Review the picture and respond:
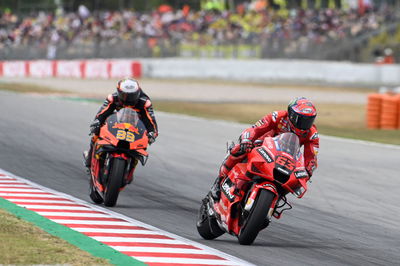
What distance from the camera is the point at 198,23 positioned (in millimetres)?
48156

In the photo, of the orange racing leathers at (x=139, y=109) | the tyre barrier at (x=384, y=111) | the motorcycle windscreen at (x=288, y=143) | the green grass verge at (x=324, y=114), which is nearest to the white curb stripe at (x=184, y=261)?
the motorcycle windscreen at (x=288, y=143)

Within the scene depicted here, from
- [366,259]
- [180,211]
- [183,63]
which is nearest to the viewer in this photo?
[366,259]

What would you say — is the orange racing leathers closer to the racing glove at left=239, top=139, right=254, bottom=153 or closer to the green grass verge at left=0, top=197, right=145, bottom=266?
the green grass verge at left=0, top=197, right=145, bottom=266

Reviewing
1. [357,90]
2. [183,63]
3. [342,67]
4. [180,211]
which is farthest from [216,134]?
[183,63]

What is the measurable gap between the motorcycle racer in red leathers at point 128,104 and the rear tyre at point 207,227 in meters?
2.12

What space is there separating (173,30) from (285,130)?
41.0 m

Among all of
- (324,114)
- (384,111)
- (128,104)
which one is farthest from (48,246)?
(324,114)

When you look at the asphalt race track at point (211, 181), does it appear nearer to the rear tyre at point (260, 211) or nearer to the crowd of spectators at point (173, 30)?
the rear tyre at point (260, 211)

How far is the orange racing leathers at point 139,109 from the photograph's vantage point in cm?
1067

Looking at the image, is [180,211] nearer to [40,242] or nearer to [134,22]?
[40,242]

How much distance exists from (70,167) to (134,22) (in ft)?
123

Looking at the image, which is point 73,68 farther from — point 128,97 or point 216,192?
point 216,192

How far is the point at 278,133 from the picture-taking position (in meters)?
8.45

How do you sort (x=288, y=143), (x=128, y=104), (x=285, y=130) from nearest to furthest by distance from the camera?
1. (x=288, y=143)
2. (x=285, y=130)
3. (x=128, y=104)
